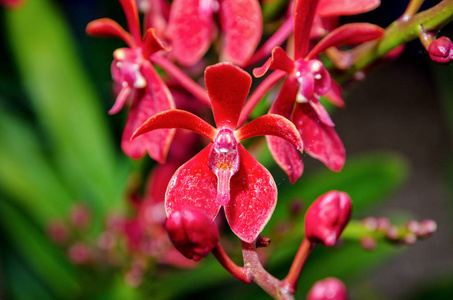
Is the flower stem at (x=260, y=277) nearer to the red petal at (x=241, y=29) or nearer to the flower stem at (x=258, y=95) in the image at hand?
the flower stem at (x=258, y=95)

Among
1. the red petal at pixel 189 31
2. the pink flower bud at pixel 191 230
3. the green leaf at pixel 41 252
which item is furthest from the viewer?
the green leaf at pixel 41 252

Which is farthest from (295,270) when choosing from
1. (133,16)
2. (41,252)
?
(41,252)

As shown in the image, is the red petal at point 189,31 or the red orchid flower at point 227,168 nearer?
the red orchid flower at point 227,168

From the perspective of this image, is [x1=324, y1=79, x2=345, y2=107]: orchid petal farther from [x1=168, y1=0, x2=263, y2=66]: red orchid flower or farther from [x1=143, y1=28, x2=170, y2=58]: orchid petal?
[x1=143, y1=28, x2=170, y2=58]: orchid petal

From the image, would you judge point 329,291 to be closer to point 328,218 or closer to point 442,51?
point 328,218

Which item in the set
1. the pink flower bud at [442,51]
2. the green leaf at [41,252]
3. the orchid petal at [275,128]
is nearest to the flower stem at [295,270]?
the orchid petal at [275,128]

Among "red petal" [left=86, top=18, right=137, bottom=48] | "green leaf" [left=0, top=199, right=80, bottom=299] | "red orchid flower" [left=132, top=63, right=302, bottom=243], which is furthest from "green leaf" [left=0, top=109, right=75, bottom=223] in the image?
"red orchid flower" [left=132, top=63, right=302, bottom=243]

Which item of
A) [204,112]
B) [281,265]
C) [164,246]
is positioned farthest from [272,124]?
[281,265]
